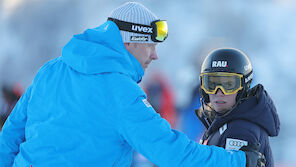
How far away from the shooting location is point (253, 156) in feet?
6.71

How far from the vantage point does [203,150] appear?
2.01 metres

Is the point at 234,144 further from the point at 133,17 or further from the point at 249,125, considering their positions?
the point at 133,17

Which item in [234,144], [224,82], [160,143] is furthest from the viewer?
[224,82]

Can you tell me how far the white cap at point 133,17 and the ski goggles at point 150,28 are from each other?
19 mm

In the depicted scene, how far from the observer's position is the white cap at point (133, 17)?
7.41 feet

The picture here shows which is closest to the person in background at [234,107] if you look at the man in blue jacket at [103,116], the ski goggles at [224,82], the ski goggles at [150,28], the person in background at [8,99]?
the ski goggles at [224,82]

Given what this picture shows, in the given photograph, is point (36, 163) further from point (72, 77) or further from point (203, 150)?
point (203, 150)

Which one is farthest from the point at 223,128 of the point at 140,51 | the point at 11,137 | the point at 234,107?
the point at 11,137

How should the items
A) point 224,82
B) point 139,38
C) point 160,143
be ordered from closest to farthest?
point 160,143 < point 139,38 < point 224,82

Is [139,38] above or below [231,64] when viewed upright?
above

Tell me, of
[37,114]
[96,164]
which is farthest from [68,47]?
[96,164]

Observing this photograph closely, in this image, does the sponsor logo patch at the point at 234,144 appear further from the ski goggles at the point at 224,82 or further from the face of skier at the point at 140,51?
the face of skier at the point at 140,51

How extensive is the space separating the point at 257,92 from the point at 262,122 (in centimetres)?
22

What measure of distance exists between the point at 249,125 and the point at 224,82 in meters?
0.43
